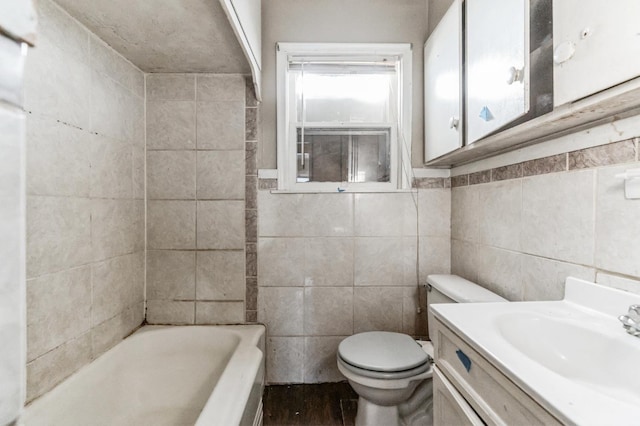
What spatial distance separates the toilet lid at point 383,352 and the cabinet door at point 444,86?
3.10 ft

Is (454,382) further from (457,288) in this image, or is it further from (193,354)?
(193,354)

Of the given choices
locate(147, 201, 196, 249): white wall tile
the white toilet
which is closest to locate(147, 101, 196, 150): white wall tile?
locate(147, 201, 196, 249): white wall tile

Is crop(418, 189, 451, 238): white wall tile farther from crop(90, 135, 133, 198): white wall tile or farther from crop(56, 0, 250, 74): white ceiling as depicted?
crop(90, 135, 133, 198): white wall tile

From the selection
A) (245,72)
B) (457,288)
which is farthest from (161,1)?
(457,288)

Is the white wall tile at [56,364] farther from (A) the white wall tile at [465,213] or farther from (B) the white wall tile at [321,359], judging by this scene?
→ (A) the white wall tile at [465,213]

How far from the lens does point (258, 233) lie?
1.79 meters

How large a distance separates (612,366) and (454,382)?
0.36 metres

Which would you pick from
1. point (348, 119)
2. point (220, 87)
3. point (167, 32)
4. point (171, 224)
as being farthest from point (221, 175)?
point (348, 119)

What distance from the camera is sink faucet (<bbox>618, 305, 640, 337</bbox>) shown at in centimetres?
72

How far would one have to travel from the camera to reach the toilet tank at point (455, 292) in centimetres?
129

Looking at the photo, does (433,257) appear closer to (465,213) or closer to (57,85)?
(465,213)

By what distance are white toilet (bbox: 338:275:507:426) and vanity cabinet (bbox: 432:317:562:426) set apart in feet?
1.04

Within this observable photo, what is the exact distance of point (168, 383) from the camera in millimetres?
1509

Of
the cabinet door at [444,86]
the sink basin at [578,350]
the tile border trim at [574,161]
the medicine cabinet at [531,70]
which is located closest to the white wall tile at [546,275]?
the sink basin at [578,350]
